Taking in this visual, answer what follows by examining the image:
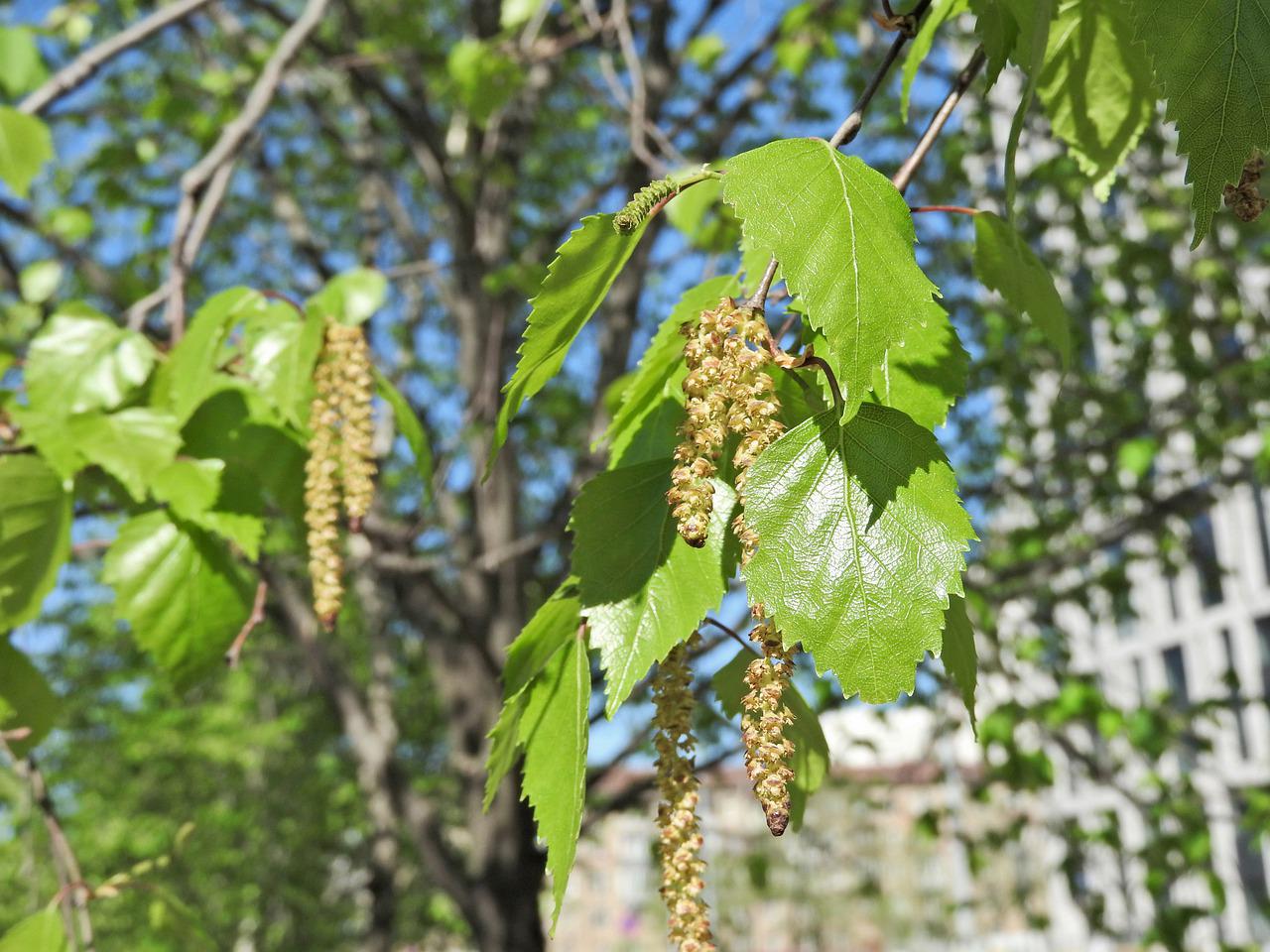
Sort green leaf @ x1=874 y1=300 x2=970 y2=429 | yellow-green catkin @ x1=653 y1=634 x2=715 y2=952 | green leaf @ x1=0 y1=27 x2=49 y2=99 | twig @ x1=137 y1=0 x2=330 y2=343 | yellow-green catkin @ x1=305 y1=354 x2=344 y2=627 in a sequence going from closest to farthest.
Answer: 1. yellow-green catkin @ x1=653 y1=634 x2=715 y2=952
2. green leaf @ x1=874 y1=300 x2=970 y2=429
3. yellow-green catkin @ x1=305 y1=354 x2=344 y2=627
4. twig @ x1=137 y1=0 x2=330 y2=343
5. green leaf @ x1=0 y1=27 x2=49 y2=99

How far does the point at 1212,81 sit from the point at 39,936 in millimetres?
1560

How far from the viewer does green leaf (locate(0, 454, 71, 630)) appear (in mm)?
1330

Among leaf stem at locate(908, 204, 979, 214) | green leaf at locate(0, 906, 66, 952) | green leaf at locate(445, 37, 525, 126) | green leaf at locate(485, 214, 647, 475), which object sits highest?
green leaf at locate(445, 37, 525, 126)

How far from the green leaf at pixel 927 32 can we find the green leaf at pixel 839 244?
320 millimetres

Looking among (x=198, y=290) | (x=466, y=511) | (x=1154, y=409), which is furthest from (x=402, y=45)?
(x=1154, y=409)

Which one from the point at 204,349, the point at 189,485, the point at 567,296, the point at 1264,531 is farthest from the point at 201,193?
the point at 1264,531

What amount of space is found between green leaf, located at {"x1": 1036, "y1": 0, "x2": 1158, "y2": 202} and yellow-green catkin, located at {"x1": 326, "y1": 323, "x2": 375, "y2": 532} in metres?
0.75

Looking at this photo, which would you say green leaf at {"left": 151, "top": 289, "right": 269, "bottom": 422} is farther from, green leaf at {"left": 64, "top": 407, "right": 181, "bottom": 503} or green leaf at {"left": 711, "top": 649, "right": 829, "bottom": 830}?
green leaf at {"left": 711, "top": 649, "right": 829, "bottom": 830}

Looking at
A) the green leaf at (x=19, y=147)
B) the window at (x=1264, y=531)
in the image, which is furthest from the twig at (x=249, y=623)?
the window at (x=1264, y=531)

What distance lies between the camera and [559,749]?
84 centimetres

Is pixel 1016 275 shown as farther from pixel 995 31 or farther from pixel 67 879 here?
pixel 67 879

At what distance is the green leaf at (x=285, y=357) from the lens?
1.38 m

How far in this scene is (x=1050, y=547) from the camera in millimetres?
5348

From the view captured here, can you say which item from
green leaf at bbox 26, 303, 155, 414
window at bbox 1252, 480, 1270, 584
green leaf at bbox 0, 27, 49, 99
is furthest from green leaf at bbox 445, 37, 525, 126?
window at bbox 1252, 480, 1270, 584
